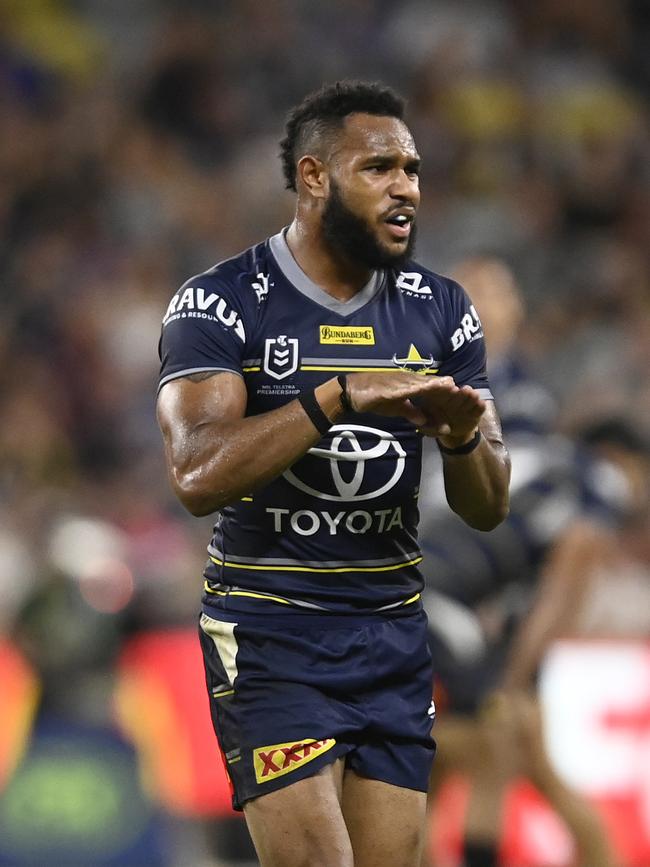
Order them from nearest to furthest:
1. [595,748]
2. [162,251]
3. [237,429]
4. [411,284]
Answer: [237,429] < [411,284] < [595,748] < [162,251]

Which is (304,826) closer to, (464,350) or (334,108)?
(464,350)

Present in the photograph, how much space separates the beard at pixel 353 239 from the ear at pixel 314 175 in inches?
1.7

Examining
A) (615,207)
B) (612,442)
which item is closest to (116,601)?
(612,442)

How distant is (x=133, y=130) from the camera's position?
11.6 meters

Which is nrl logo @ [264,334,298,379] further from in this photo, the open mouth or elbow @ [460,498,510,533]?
elbow @ [460,498,510,533]

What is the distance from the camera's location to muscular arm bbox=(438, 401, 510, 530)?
374cm

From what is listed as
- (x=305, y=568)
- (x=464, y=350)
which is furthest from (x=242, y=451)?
(x=464, y=350)

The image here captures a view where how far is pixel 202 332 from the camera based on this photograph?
3.66m

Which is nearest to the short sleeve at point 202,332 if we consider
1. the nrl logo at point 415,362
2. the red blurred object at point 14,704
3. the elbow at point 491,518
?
the nrl logo at point 415,362

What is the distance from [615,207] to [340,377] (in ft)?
28.6

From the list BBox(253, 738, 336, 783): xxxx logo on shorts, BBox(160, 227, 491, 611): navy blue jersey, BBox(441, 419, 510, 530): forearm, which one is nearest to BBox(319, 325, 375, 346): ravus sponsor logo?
BBox(160, 227, 491, 611): navy blue jersey

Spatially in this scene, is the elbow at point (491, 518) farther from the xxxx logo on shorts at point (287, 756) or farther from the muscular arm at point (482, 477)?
the xxxx logo on shorts at point (287, 756)

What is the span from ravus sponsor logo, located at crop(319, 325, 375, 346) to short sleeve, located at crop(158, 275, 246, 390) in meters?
0.19

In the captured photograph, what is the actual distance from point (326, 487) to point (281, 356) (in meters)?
0.32
